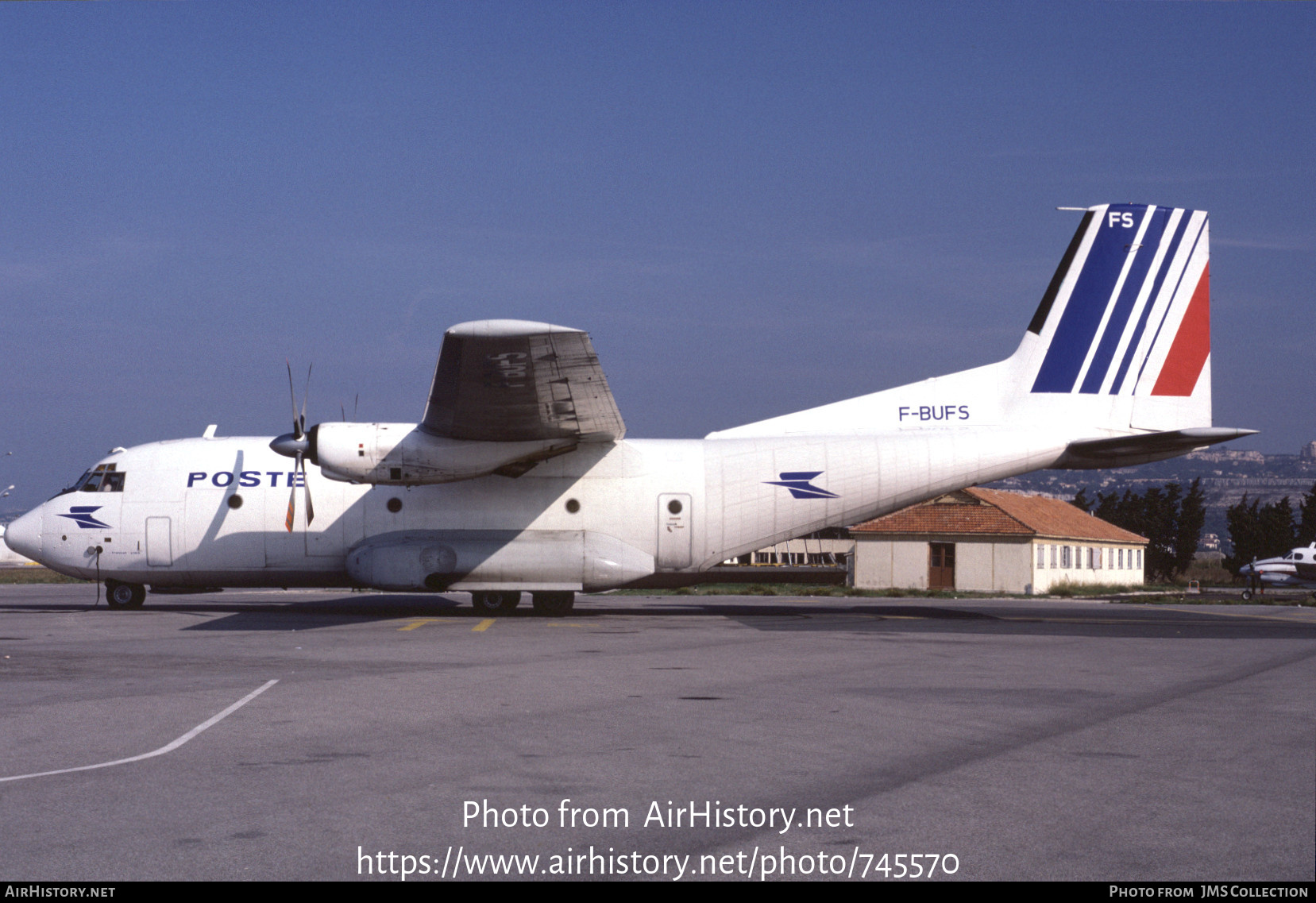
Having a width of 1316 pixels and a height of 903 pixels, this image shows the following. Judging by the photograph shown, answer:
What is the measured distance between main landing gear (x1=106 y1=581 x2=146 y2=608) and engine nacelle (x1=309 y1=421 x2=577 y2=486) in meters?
7.51

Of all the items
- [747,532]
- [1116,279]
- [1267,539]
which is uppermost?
[1116,279]

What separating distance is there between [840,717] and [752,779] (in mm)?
2918

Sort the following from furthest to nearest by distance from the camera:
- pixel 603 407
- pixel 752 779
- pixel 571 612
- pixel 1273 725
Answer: pixel 571 612 → pixel 603 407 → pixel 1273 725 → pixel 752 779

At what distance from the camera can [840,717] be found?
33.9 feet

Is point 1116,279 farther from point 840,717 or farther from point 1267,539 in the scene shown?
point 1267,539

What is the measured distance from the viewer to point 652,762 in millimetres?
8203

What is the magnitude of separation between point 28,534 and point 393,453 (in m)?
10.4

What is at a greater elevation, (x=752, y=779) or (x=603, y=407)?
(x=603, y=407)

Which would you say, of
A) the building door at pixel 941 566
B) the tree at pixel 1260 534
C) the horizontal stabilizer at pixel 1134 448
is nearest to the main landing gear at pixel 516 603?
the horizontal stabilizer at pixel 1134 448

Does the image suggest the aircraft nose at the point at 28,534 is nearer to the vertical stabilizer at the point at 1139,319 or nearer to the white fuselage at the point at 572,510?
the white fuselage at the point at 572,510

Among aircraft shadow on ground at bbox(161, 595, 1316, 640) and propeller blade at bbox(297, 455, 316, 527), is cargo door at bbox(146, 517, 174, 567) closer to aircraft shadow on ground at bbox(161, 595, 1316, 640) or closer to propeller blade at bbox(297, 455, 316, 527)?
aircraft shadow on ground at bbox(161, 595, 1316, 640)

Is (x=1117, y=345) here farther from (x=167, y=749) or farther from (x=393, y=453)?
(x=167, y=749)
